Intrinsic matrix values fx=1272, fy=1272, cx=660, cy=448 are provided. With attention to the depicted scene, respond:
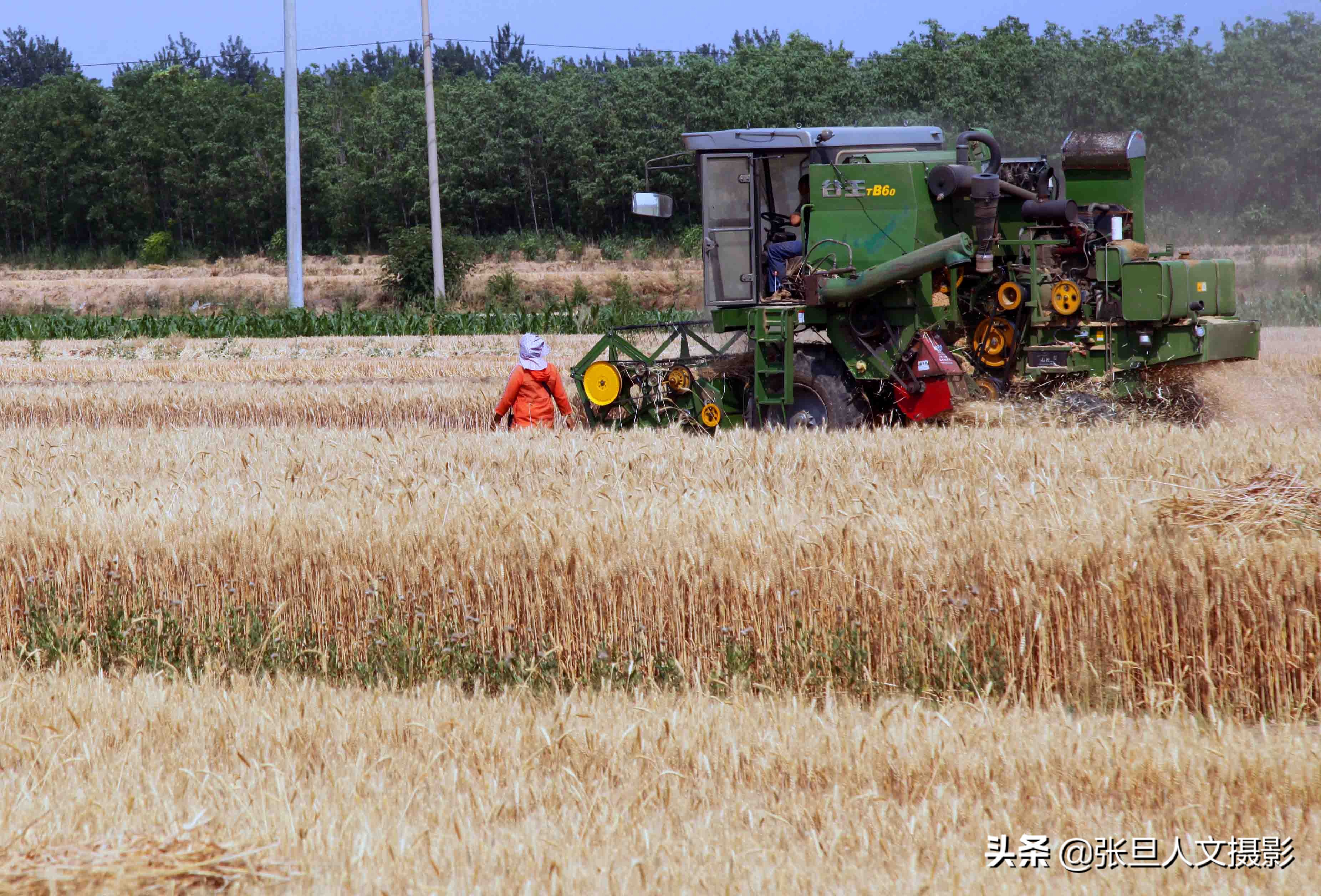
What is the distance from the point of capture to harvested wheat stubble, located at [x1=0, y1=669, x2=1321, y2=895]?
2.99 metres

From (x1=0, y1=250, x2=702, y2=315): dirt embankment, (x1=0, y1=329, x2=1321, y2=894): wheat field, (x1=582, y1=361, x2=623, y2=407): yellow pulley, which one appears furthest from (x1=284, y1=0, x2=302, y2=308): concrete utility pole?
(x1=0, y1=329, x2=1321, y2=894): wheat field

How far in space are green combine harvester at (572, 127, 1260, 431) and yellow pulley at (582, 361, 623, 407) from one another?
0.6 inches

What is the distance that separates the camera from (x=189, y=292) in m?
47.5

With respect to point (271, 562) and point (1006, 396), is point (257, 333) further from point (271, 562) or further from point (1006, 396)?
point (271, 562)

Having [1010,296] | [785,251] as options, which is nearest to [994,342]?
[1010,296]

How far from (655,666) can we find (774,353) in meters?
5.93

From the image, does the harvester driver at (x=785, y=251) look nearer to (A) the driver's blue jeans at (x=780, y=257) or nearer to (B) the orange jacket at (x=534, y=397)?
(A) the driver's blue jeans at (x=780, y=257)

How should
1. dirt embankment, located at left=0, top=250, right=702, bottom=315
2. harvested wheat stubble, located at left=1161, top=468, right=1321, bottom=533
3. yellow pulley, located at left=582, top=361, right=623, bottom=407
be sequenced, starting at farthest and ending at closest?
dirt embankment, located at left=0, top=250, right=702, bottom=315, yellow pulley, located at left=582, top=361, right=623, bottom=407, harvested wheat stubble, located at left=1161, top=468, right=1321, bottom=533

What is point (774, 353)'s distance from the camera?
10.7m

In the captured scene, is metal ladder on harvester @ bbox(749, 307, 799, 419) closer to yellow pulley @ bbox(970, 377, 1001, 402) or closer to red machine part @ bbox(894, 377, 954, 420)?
red machine part @ bbox(894, 377, 954, 420)

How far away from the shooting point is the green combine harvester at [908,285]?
9906 mm

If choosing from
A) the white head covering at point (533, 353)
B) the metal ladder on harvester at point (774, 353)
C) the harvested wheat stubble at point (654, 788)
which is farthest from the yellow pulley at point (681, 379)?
the harvested wheat stubble at point (654, 788)

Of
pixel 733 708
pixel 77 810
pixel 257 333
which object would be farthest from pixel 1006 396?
pixel 257 333

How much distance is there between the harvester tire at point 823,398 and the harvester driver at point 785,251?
82 centimetres
